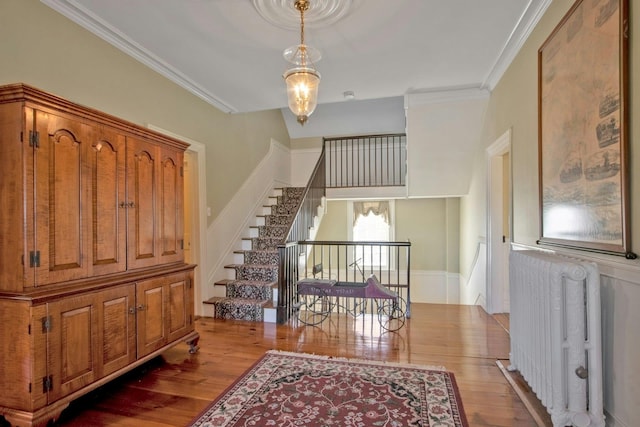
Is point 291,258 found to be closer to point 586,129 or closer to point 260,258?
point 260,258

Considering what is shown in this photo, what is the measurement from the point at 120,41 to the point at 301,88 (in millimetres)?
1990

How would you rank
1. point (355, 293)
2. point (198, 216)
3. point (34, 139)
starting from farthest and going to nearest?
point (198, 216), point (355, 293), point (34, 139)

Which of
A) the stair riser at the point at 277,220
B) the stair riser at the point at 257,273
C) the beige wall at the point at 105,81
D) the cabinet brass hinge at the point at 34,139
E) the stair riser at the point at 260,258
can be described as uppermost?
the beige wall at the point at 105,81

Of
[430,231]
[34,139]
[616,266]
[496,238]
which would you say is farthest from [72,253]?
[430,231]

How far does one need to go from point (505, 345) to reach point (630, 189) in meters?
2.12

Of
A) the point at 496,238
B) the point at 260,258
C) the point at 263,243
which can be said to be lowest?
the point at 260,258

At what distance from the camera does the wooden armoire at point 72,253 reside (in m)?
1.80

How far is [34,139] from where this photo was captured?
6.02ft

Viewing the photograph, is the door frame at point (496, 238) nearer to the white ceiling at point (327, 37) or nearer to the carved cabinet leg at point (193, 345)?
the white ceiling at point (327, 37)

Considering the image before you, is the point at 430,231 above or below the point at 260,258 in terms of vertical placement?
above

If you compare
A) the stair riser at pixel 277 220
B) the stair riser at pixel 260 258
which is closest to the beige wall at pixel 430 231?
the stair riser at pixel 277 220

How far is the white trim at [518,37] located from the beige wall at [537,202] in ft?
0.19

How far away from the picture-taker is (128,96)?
3.21m

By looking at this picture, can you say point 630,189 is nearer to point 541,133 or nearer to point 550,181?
point 550,181
